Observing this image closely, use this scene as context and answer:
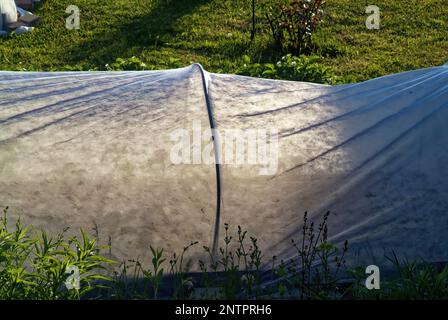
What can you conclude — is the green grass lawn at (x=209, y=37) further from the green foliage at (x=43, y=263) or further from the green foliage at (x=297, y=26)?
the green foliage at (x=43, y=263)

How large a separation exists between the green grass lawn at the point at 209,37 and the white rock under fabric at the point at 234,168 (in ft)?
12.2

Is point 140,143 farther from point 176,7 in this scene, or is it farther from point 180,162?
point 176,7

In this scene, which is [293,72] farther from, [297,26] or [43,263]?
[43,263]

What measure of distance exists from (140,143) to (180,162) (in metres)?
0.33

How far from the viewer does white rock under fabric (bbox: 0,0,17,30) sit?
1153 cm

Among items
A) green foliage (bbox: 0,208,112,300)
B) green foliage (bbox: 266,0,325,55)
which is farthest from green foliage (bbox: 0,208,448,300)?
green foliage (bbox: 266,0,325,55)

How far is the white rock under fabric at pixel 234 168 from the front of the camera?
5.10 metres

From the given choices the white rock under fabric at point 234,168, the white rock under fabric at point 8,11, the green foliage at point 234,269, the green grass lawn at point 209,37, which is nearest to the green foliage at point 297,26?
the green grass lawn at point 209,37

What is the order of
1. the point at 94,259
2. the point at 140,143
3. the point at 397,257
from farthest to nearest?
the point at 140,143
the point at 397,257
the point at 94,259

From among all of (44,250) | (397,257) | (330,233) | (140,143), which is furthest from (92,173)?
(397,257)

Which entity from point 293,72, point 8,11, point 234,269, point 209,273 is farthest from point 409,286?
point 8,11

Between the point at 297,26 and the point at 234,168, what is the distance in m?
5.69

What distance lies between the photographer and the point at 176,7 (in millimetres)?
12180

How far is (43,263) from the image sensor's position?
4574 millimetres
